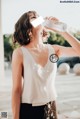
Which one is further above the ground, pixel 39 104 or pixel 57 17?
pixel 57 17

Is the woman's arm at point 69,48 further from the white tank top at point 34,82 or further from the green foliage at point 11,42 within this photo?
the white tank top at point 34,82

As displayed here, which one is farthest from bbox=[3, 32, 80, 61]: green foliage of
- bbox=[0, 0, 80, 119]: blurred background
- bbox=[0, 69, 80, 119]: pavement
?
bbox=[0, 69, 80, 119]: pavement

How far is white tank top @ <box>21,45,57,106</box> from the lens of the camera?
57.7 inches

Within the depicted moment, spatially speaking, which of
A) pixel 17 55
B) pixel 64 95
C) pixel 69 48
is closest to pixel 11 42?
pixel 17 55

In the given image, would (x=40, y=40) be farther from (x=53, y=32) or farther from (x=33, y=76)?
(x=33, y=76)

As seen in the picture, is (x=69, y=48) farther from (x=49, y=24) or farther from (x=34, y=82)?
(x=34, y=82)

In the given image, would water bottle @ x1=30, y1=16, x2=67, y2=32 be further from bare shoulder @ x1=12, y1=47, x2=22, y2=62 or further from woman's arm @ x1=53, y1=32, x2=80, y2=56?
bare shoulder @ x1=12, y1=47, x2=22, y2=62

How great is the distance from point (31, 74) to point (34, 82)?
5 centimetres

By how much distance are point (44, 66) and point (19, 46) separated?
188 mm

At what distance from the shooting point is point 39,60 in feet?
4.88

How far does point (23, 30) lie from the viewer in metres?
1.45

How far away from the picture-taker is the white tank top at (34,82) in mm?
1466

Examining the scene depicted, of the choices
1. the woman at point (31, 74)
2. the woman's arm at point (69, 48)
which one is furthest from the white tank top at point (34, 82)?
the woman's arm at point (69, 48)

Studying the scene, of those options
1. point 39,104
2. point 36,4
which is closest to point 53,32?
point 36,4
